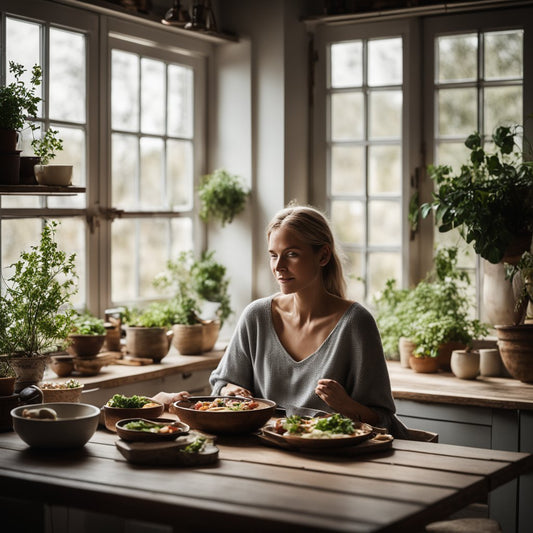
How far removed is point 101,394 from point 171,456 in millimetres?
1499

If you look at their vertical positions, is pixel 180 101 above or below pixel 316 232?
above

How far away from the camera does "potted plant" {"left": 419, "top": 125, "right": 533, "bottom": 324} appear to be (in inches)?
166

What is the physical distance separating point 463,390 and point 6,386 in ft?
6.75

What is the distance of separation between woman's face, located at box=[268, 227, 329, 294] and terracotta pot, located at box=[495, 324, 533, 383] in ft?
4.02

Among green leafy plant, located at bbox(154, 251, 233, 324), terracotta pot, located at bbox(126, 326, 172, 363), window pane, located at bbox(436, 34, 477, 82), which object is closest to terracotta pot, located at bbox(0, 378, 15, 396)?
terracotta pot, located at bbox(126, 326, 172, 363)

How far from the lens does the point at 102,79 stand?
177 inches

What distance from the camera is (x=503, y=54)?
4.70 m

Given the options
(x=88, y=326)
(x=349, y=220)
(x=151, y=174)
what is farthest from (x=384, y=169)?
(x=88, y=326)

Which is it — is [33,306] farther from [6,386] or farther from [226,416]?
[226,416]

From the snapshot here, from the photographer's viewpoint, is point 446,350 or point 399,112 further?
point 399,112

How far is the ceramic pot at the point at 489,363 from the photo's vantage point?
4457 mm

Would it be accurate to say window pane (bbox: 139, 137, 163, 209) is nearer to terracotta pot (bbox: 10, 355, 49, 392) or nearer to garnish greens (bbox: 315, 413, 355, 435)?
terracotta pot (bbox: 10, 355, 49, 392)

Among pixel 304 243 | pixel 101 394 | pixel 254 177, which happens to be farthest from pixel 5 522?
pixel 254 177

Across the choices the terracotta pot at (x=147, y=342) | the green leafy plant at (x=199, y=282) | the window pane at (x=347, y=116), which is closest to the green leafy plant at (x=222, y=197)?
the green leafy plant at (x=199, y=282)
